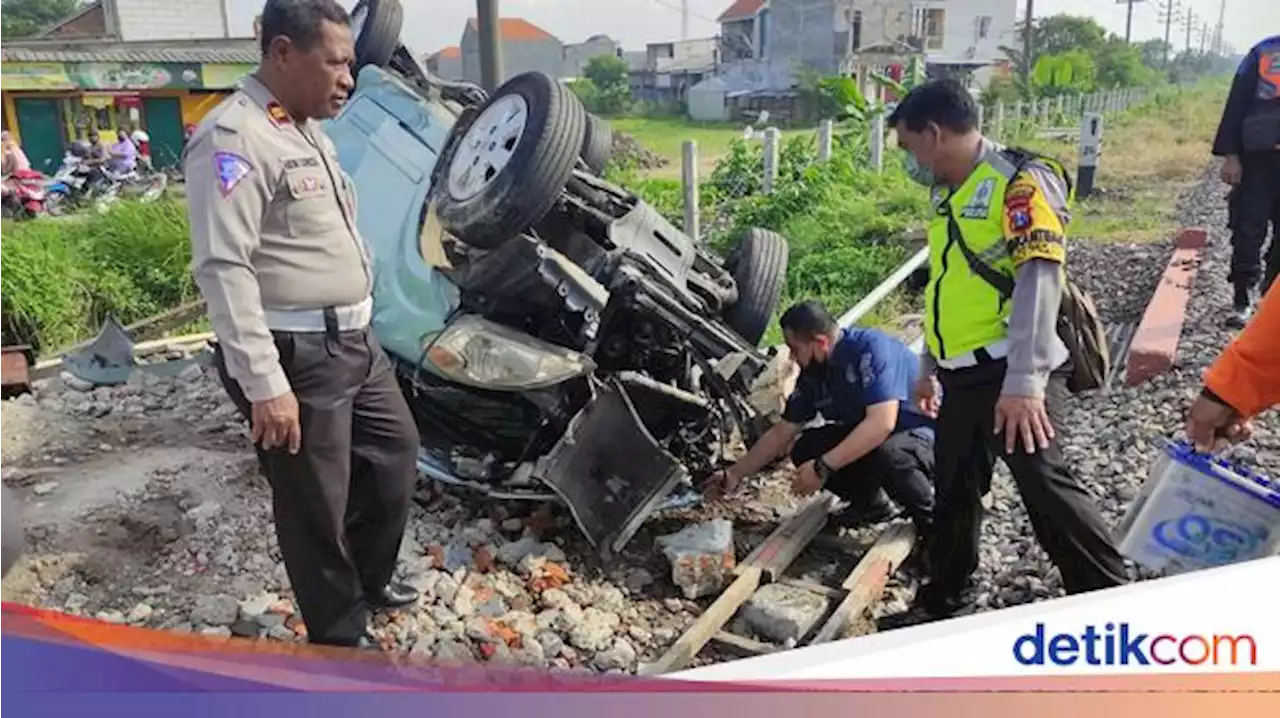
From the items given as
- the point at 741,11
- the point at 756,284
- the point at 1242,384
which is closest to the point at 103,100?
the point at 756,284

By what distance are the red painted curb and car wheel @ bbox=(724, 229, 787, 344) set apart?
6.21 ft

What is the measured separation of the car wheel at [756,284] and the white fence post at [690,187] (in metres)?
3.25

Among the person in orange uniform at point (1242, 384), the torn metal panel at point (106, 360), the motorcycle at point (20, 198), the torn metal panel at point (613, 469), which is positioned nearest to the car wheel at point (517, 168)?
the torn metal panel at point (613, 469)

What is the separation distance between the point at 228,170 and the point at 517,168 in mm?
1196

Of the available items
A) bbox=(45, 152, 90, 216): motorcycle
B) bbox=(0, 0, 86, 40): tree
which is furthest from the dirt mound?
bbox=(0, 0, 86, 40): tree

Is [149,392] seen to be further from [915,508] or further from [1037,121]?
[1037,121]

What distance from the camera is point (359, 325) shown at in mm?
2615

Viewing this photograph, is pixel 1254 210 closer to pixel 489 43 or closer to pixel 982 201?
pixel 982 201

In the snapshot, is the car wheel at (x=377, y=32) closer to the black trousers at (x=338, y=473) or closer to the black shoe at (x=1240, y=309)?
the black trousers at (x=338, y=473)

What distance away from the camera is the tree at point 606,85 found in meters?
45.9

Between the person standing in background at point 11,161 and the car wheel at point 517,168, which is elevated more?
the car wheel at point 517,168

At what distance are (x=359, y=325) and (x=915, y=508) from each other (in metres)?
1.89

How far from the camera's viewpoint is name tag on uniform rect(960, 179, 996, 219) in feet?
8.70

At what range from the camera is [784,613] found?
314cm
